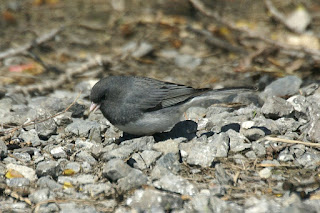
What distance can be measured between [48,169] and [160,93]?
1.16m

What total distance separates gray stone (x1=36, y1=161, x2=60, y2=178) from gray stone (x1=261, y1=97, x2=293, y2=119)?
169 centimetres

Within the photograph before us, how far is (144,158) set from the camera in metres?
3.13

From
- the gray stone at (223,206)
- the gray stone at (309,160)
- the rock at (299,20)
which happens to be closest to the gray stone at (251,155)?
the gray stone at (309,160)

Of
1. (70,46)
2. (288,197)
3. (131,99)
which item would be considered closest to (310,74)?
(131,99)

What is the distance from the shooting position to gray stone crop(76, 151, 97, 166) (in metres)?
3.22

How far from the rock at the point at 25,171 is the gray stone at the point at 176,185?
0.80m

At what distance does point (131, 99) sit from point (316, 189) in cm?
152

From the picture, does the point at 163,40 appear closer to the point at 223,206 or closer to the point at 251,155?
the point at 251,155

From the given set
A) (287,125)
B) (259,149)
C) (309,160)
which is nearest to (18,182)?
(259,149)

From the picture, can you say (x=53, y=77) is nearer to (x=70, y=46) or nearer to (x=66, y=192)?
(x=70, y=46)

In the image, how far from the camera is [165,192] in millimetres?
2672

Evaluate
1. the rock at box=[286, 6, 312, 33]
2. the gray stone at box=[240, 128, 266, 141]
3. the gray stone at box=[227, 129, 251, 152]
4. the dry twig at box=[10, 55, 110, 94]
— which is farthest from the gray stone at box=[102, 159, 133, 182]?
the rock at box=[286, 6, 312, 33]

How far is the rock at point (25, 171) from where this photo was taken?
9.80 feet

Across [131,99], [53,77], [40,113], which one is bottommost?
[53,77]
